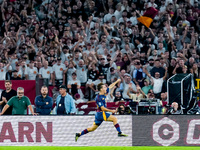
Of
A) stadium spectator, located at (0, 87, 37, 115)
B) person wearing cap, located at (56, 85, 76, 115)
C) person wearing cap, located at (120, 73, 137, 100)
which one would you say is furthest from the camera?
person wearing cap, located at (120, 73, 137, 100)

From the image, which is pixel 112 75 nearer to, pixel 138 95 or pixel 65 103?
pixel 138 95

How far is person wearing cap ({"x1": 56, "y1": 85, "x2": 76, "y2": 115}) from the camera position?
1609 centimetres

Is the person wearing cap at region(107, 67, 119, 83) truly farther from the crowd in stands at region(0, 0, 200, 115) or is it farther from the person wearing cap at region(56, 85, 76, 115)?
the person wearing cap at region(56, 85, 76, 115)

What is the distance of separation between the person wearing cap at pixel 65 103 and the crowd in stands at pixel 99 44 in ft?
8.97

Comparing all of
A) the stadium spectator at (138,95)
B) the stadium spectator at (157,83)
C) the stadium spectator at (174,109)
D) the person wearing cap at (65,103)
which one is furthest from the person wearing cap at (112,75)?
the person wearing cap at (65,103)

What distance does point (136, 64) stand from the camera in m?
19.5

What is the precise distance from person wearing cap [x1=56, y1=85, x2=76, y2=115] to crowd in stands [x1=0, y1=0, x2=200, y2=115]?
2.73 m

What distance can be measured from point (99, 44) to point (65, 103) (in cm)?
527

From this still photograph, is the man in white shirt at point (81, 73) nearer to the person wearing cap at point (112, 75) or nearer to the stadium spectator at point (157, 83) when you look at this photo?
the person wearing cap at point (112, 75)

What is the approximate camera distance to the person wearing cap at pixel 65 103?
634 inches

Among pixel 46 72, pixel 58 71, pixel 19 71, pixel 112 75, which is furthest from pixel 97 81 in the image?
pixel 19 71

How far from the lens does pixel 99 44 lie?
20.9 m

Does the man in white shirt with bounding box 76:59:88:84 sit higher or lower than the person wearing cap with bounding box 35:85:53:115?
higher

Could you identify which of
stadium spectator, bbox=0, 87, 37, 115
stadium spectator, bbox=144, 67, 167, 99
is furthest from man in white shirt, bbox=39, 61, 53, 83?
stadium spectator, bbox=0, 87, 37, 115
